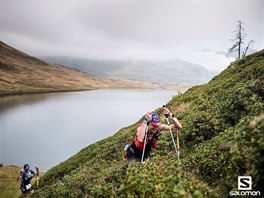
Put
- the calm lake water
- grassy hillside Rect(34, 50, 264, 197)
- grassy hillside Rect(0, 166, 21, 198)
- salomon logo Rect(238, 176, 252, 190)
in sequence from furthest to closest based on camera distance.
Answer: the calm lake water < grassy hillside Rect(0, 166, 21, 198) < grassy hillside Rect(34, 50, 264, 197) < salomon logo Rect(238, 176, 252, 190)

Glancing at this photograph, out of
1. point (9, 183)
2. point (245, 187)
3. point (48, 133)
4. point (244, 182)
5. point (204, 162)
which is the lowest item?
point (9, 183)

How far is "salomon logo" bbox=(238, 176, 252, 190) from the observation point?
6169 mm

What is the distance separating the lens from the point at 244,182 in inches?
250

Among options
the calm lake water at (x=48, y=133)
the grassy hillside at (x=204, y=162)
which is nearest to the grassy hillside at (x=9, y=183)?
the calm lake water at (x=48, y=133)

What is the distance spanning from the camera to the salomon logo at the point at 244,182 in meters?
6.17

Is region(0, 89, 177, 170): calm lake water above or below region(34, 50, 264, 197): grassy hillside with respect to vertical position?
below

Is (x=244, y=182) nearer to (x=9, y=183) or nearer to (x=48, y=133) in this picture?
(x=9, y=183)

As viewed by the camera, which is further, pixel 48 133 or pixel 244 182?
pixel 48 133

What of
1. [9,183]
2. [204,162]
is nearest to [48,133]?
[9,183]

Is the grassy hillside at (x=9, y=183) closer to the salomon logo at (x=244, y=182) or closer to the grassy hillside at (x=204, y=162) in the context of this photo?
the grassy hillside at (x=204, y=162)

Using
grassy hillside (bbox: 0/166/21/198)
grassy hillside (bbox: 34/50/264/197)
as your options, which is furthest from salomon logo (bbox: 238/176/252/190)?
grassy hillside (bbox: 0/166/21/198)

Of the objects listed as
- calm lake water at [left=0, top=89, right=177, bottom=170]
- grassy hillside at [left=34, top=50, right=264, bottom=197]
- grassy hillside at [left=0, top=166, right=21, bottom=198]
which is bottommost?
grassy hillside at [left=0, top=166, right=21, bottom=198]

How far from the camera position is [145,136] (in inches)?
415

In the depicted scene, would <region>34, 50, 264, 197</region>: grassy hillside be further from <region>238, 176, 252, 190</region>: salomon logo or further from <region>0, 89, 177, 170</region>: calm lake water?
<region>0, 89, 177, 170</region>: calm lake water
